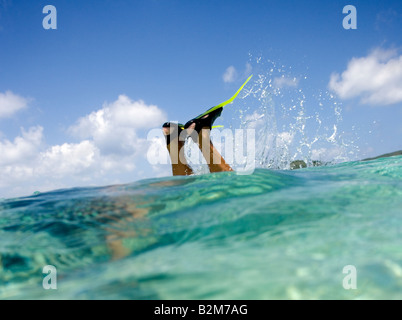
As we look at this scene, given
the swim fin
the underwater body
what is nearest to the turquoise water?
the underwater body

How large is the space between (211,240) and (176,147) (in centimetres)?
383

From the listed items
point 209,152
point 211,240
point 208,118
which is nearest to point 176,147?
point 209,152

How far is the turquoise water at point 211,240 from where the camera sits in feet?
7.02

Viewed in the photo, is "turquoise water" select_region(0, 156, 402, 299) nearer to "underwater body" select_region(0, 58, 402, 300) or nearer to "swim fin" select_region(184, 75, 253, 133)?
"underwater body" select_region(0, 58, 402, 300)

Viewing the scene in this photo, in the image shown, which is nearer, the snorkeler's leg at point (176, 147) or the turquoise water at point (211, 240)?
the turquoise water at point (211, 240)

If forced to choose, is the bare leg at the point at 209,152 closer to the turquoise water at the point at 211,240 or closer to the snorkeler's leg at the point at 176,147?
the snorkeler's leg at the point at 176,147

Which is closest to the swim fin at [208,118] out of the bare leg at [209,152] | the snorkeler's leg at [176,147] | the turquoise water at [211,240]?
the bare leg at [209,152]

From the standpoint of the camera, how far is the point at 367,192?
14.8ft

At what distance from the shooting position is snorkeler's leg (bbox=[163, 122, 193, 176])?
671 centimetres

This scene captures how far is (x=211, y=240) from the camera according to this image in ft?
10.3

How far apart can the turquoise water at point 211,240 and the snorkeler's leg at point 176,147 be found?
1.30 metres

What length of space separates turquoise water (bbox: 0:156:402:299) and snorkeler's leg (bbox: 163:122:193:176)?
1.30 metres
